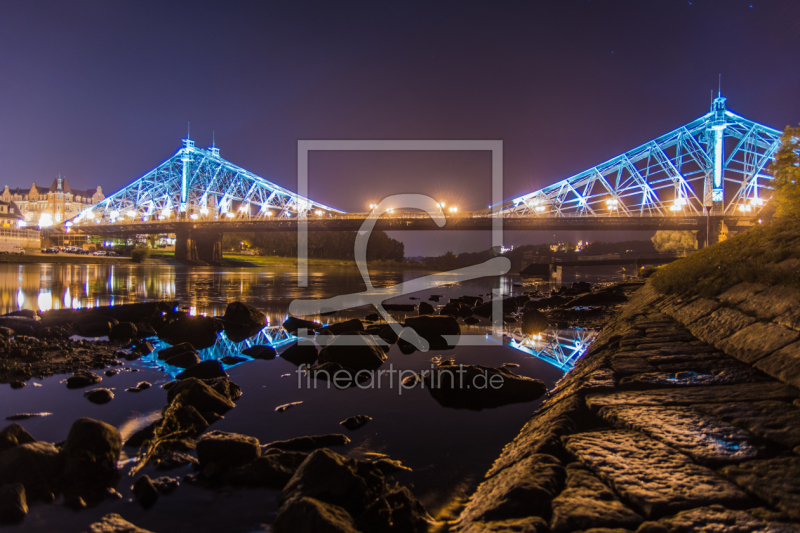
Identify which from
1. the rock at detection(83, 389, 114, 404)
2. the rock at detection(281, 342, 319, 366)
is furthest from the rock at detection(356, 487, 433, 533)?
the rock at detection(281, 342, 319, 366)

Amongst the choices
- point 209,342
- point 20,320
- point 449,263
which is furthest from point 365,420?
point 449,263

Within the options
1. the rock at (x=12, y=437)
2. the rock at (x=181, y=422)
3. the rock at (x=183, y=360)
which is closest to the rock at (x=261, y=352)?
the rock at (x=183, y=360)

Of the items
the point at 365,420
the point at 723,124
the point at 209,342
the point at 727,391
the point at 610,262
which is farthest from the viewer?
the point at 723,124

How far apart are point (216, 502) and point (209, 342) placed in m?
7.13

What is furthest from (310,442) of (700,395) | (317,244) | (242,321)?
(317,244)

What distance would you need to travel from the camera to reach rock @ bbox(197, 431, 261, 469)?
4.04 meters

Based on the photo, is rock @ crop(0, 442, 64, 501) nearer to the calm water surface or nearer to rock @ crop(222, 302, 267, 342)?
the calm water surface

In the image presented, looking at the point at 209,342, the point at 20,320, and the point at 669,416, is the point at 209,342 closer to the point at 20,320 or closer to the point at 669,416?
the point at 20,320

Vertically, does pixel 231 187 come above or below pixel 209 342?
above

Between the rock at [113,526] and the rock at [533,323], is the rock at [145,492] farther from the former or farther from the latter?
the rock at [533,323]

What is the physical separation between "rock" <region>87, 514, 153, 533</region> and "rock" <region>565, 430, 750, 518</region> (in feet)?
10.7

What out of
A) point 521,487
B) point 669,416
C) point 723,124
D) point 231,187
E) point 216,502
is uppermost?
point 723,124

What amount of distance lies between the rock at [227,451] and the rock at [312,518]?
44.9 inches

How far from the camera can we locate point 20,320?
34.3 feet
